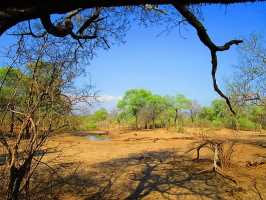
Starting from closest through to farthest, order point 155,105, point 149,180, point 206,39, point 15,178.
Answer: point 206,39 < point 15,178 < point 149,180 < point 155,105

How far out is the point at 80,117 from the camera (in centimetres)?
657

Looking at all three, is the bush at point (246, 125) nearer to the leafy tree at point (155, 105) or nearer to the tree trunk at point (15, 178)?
the leafy tree at point (155, 105)

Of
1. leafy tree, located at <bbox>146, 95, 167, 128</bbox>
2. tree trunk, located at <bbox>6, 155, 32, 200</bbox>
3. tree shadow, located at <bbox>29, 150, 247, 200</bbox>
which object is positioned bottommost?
tree shadow, located at <bbox>29, 150, 247, 200</bbox>

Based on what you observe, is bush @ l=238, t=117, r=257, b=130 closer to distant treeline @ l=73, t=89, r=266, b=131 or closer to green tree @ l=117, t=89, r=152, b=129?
distant treeline @ l=73, t=89, r=266, b=131

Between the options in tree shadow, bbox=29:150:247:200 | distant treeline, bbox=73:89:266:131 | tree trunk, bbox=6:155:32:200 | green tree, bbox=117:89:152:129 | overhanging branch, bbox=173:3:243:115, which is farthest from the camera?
green tree, bbox=117:89:152:129

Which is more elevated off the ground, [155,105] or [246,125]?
[155,105]

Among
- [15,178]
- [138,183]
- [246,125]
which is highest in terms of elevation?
[246,125]

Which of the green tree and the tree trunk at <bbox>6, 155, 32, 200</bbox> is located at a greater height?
the green tree

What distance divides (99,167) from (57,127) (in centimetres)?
705

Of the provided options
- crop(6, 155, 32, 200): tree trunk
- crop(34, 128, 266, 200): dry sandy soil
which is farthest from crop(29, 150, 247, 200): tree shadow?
crop(6, 155, 32, 200): tree trunk

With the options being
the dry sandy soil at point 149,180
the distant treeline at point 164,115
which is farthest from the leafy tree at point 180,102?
the dry sandy soil at point 149,180

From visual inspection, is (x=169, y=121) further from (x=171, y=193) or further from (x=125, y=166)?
(x=171, y=193)

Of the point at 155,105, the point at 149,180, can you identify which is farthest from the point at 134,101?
the point at 149,180

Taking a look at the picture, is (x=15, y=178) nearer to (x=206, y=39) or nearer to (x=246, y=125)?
(x=206, y=39)
